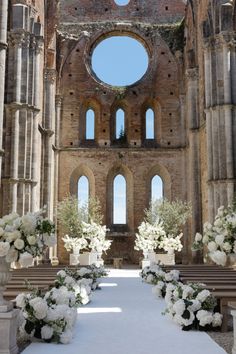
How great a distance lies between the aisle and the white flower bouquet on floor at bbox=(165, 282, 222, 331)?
184 millimetres

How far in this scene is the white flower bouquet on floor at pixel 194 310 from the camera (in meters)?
7.42

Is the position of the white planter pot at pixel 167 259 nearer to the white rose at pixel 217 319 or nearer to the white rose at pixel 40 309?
the white rose at pixel 217 319

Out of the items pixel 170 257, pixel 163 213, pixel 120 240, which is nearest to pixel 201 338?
pixel 170 257

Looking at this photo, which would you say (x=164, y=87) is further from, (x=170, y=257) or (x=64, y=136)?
(x=170, y=257)

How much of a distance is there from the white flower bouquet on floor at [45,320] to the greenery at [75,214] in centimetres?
1822

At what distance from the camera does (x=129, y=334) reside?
7.22 metres

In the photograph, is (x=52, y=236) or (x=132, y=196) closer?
(x=52, y=236)

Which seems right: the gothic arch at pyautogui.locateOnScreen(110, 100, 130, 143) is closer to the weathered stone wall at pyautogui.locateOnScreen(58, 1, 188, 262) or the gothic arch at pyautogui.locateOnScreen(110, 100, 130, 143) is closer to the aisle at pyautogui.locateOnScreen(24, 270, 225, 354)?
the weathered stone wall at pyautogui.locateOnScreen(58, 1, 188, 262)

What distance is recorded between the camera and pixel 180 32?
100 ft

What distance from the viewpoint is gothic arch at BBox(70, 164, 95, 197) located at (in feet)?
96.8

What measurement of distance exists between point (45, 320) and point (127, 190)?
76.1 ft

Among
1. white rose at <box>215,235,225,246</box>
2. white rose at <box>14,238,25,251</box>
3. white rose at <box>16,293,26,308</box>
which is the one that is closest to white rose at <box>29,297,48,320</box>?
white rose at <box>16,293,26,308</box>

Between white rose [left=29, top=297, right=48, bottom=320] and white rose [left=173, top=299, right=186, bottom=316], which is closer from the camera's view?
white rose [left=29, top=297, right=48, bottom=320]

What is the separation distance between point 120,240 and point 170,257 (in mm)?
6789
